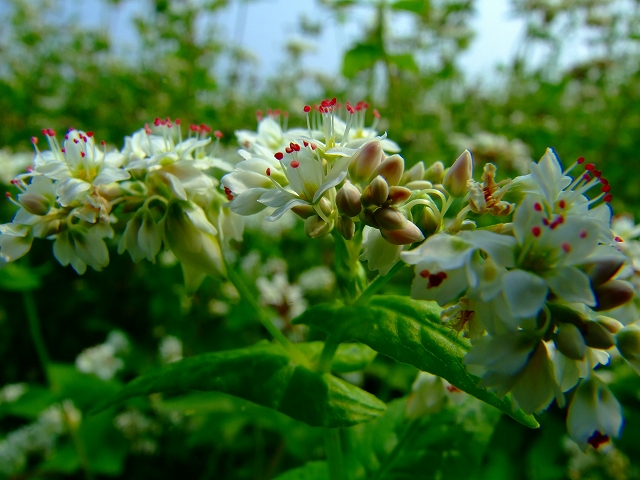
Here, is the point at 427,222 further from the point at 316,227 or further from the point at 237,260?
the point at 237,260

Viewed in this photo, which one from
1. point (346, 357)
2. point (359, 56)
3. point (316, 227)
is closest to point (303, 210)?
point (316, 227)

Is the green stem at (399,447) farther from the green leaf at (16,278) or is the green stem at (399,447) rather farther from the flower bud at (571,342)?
the green leaf at (16,278)

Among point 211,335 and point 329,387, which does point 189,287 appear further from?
point 211,335

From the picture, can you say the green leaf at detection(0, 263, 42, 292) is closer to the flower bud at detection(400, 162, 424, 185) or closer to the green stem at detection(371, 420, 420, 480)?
the green stem at detection(371, 420, 420, 480)

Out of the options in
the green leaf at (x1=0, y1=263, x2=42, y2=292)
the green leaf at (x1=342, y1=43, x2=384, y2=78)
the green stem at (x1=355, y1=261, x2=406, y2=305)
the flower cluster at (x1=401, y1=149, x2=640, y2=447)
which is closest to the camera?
the flower cluster at (x1=401, y1=149, x2=640, y2=447)

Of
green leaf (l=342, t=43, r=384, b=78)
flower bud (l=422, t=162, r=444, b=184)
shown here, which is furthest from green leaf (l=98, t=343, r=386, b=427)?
green leaf (l=342, t=43, r=384, b=78)

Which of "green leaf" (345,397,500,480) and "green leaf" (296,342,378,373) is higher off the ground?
"green leaf" (296,342,378,373)
